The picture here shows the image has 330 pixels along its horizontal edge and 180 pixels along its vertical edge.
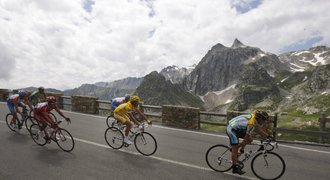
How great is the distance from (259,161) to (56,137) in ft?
23.5

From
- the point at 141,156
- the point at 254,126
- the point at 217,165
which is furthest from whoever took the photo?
the point at 141,156

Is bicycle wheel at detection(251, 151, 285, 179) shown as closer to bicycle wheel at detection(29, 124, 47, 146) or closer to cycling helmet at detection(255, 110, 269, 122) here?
cycling helmet at detection(255, 110, 269, 122)

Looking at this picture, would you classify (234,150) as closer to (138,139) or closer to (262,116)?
(262,116)

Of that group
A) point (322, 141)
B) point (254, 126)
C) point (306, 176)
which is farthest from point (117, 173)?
point (322, 141)

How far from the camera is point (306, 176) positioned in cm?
770

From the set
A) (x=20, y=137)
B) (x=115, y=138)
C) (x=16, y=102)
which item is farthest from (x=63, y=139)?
(x=16, y=102)

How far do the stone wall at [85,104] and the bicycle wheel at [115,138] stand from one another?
408 inches

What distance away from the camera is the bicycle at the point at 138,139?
9344mm

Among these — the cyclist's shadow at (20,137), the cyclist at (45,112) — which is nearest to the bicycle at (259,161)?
the cyclist at (45,112)

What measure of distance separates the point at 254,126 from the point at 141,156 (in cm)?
410

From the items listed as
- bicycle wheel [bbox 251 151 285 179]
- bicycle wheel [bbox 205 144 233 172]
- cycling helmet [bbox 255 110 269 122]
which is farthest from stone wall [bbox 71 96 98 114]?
cycling helmet [bbox 255 110 269 122]

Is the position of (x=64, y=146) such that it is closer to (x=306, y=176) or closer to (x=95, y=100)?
(x=306, y=176)

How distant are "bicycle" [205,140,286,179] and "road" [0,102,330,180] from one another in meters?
0.28

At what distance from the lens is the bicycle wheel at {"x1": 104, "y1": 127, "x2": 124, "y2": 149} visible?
9.95 meters
